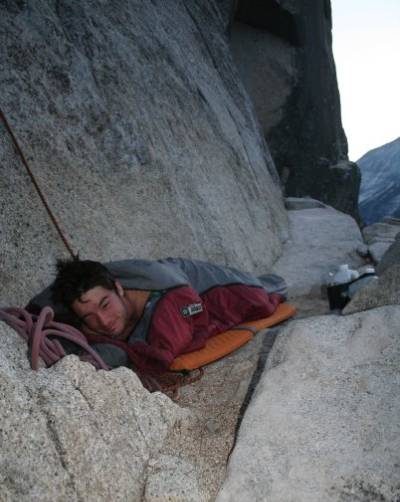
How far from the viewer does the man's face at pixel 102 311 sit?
2.33m

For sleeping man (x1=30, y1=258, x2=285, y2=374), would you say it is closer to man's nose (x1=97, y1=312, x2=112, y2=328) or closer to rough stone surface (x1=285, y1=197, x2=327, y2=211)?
man's nose (x1=97, y1=312, x2=112, y2=328)

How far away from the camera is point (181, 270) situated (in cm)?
304

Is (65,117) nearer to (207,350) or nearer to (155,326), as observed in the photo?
(155,326)

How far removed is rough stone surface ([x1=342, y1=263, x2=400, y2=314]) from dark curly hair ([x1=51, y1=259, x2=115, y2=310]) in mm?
1206

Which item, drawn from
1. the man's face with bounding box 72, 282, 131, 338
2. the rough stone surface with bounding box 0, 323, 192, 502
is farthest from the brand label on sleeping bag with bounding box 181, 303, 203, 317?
the rough stone surface with bounding box 0, 323, 192, 502

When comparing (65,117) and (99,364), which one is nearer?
(99,364)

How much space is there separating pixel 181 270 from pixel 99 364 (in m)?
1.27

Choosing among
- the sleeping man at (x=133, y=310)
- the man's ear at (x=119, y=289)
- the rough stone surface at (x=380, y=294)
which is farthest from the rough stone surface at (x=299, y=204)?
the rough stone surface at (x=380, y=294)

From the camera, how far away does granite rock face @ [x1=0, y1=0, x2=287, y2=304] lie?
2543 mm

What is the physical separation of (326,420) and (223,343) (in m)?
1.34

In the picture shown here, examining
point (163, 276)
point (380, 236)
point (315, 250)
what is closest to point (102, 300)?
point (163, 276)

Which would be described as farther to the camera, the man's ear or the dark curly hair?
the man's ear

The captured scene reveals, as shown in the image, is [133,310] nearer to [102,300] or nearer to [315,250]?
[102,300]

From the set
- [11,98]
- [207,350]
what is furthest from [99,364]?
[11,98]
